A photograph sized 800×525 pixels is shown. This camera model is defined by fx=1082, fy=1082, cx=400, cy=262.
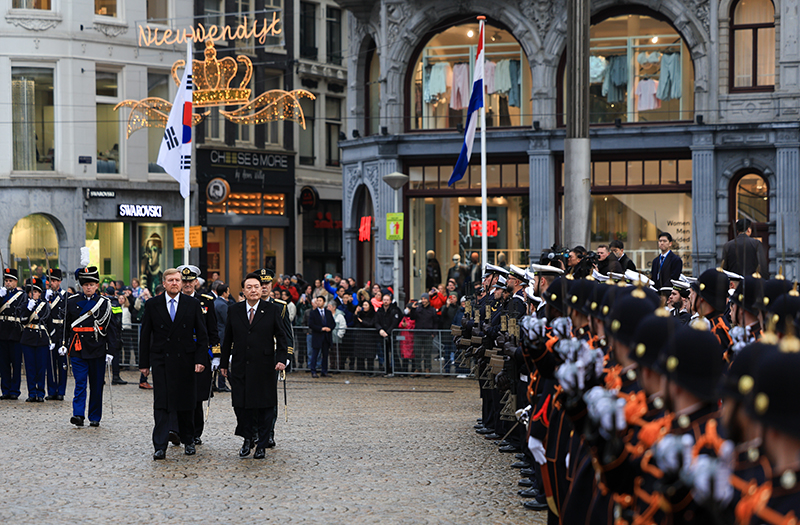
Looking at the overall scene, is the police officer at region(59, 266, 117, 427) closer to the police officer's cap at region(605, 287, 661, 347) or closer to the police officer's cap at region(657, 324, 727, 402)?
the police officer's cap at region(605, 287, 661, 347)

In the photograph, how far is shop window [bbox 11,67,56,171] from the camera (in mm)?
34906

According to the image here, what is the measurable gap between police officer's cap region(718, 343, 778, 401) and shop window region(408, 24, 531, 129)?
2584 centimetres

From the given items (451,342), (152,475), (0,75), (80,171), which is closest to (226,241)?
(80,171)

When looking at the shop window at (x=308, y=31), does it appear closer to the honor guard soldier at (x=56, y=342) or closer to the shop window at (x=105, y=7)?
the shop window at (x=105, y=7)

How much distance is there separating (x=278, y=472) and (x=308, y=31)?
33940mm

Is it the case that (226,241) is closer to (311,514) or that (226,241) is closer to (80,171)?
(80,171)

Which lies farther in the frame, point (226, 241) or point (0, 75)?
point (226, 241)

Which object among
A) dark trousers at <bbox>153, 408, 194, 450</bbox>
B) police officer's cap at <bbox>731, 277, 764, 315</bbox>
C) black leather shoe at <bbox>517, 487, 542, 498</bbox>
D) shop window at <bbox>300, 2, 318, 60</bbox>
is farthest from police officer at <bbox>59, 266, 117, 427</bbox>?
shop window at <bbox>300, 2, 318, 60</bbox>

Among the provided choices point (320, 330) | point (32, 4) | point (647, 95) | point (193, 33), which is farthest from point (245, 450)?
point (32, 4)

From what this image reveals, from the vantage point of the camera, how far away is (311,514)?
356 inches

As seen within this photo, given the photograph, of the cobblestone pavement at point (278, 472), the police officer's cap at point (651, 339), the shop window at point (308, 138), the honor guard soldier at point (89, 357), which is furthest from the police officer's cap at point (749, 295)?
the shop window at point (308, 138)

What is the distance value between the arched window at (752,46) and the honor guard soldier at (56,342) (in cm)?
1725

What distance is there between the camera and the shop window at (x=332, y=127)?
4400 centimetres

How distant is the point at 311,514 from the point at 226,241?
31774mm
